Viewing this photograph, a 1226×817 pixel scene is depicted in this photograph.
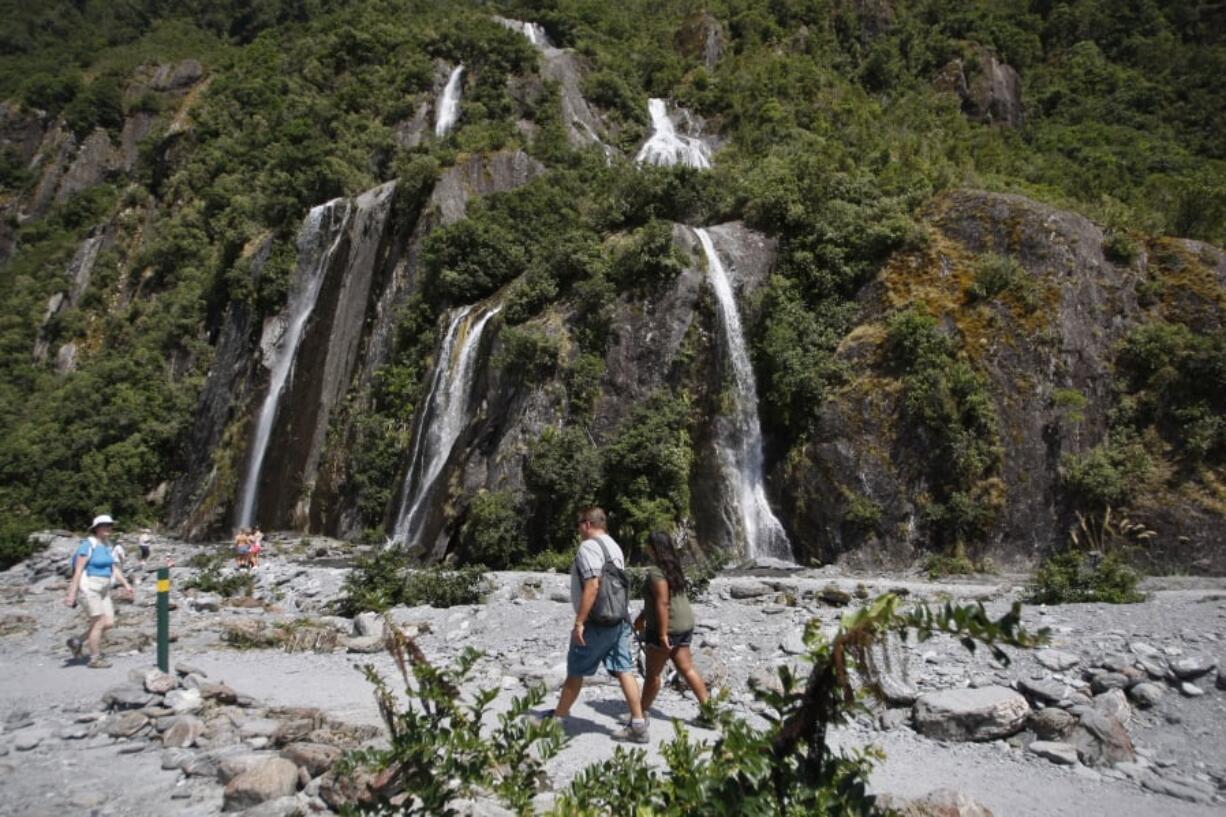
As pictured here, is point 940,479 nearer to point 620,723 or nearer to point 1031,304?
point 1031,304

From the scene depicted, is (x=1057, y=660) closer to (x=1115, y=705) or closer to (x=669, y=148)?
(x=1115, y=705)

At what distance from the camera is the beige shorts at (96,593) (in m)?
9.02

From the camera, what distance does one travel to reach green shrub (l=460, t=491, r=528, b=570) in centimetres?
1642

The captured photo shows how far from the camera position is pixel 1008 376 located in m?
16.8

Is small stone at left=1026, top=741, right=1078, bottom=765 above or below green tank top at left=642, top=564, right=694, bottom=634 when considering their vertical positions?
below

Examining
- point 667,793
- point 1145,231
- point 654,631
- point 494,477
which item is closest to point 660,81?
point 1145,231

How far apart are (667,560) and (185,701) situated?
4779 mm

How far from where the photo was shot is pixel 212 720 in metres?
6.66

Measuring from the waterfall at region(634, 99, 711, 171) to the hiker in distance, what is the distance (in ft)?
93.7

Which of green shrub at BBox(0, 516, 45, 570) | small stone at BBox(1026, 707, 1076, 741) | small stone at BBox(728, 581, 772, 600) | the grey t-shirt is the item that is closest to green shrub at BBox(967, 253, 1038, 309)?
small stone at BBox(728, 581, 772, 600)

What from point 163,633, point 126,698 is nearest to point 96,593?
point 163,633

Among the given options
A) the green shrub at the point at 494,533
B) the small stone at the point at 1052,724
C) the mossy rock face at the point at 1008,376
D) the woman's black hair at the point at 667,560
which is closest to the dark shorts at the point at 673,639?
the woman's black hair at the point at 667,560

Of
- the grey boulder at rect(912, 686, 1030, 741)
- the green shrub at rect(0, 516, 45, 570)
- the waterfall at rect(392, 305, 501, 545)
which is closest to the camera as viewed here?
the grey boulder at rect(912, 686, 1030, 741)

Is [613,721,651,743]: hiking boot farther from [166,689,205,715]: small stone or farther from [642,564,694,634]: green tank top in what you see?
[166,689,205,715]: small stone
